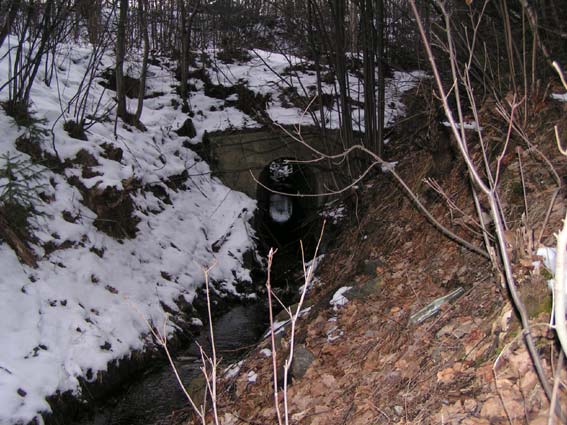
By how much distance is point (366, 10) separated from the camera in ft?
23.0

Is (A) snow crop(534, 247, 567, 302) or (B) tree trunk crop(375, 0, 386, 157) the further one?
(B) tree trunk crop(375, 0, 386, 157)

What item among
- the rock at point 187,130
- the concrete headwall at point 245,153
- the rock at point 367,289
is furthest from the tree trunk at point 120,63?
the rock at point 367,289

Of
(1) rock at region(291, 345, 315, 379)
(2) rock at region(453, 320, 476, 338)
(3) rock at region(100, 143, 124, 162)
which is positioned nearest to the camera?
(2) rock at region(453, 320, 476, 338)

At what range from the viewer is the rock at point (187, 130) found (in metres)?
11.1

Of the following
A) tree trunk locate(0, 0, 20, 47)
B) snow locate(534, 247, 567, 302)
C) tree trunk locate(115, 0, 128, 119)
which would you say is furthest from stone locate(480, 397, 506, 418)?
tree trunk locate(115, 0, 128, 119)

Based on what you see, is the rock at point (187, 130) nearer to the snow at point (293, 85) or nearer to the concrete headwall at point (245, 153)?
the concrete headwall at point (245, 153)

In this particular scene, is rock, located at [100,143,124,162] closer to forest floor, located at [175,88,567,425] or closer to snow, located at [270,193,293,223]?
forest floor, located at [175,88,567,425]

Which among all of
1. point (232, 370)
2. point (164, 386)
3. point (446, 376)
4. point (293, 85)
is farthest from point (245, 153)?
point (446, 376)

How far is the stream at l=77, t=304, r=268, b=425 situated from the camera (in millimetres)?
5016

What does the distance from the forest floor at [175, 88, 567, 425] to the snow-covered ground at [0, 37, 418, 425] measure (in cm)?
138

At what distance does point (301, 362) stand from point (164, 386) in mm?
2263

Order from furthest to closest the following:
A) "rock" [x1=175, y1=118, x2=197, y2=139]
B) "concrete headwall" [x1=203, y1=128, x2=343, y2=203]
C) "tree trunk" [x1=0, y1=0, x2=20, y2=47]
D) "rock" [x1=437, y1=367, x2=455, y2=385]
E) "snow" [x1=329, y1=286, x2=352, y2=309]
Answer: "rock" [x1=175, y1=118, x2=197, y2=139] < "concrete headwall" [x1=203, y1=128, x2=343, y2=203] < "tree trunk" [x1=0, y1=0, x2=20, y2=47] < "snow" [x1=329, y1=286, x2=352, y2=309] < "rock" [x1=437, y1=367, x2=455, y2=385]

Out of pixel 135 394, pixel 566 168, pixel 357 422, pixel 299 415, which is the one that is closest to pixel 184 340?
pixel 135 394

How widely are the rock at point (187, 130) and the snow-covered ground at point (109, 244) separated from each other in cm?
13
